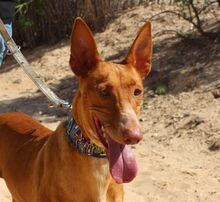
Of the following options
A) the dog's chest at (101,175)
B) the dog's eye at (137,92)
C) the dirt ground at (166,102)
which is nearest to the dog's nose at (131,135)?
the dog's eye at (137,92)

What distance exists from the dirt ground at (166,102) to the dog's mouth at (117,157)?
2.43 m

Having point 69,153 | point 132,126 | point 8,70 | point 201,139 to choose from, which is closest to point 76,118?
point 69,153

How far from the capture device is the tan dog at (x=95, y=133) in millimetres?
3305

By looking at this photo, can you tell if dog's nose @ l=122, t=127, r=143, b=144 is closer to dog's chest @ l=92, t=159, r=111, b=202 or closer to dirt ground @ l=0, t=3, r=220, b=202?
dog's chest @ l=92, t=159, r=111, b=202

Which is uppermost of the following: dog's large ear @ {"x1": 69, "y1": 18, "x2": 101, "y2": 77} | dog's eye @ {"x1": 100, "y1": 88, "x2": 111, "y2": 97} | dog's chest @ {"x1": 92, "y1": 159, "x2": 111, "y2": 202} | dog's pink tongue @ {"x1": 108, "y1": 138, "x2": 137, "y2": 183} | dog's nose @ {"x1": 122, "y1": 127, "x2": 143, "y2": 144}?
dog's large ear @ {"x1": 69, "y1": 18, "x2": 101, "y2": 77}

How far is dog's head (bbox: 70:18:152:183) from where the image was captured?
10.6ft

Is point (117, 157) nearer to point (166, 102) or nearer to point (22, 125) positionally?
point (22, 125)

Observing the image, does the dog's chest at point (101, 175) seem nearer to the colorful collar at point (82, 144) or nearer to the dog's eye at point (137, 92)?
the colorful collar at point (82, 144)

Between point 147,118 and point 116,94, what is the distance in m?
4.63

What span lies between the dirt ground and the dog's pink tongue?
7.93ft

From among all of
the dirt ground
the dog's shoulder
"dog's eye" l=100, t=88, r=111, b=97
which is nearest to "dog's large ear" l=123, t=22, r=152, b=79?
"dog's eye" l=100, t=88, r=111, b=97

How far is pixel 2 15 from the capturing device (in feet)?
17.8

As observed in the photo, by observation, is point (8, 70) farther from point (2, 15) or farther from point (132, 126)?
point (132, 126)

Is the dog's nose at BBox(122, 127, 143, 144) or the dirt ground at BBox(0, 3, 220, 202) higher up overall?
the dog's nose at BBox(122, 127, 143, 144)
